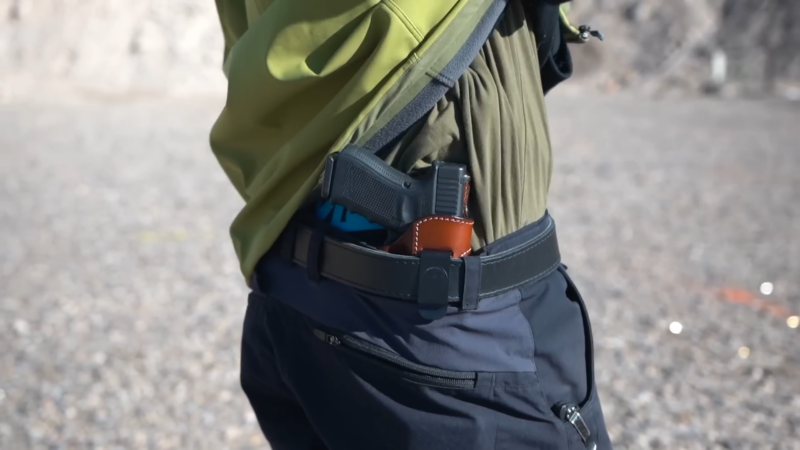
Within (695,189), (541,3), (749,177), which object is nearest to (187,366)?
(541,3)

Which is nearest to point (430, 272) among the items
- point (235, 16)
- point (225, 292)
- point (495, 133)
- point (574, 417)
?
point (495, 133)

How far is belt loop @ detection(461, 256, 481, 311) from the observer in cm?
133

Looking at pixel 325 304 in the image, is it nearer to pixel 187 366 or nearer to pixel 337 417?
pixel 337 417

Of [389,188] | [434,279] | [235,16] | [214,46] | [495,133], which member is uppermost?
[214,46]

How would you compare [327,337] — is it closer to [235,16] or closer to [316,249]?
[316,249]

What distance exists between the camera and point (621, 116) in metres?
15.6

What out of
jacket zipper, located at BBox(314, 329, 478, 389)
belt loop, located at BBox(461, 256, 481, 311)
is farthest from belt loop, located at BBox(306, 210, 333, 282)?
belt loop, located at BBox(461, 256, 481, 311)

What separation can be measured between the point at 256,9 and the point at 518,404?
87cm

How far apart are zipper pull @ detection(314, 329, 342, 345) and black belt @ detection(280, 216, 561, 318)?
0.31 ft

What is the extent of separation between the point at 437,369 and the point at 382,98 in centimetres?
45

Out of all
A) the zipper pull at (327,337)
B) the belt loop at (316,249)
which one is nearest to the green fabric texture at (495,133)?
the belt loop at (316,249)

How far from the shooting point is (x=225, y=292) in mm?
5562

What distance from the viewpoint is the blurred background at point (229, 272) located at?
3906 mm

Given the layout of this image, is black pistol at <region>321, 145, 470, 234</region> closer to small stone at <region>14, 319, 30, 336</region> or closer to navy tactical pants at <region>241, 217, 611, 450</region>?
navy tactical pants at <region>241, 217, 611, 450</region>
